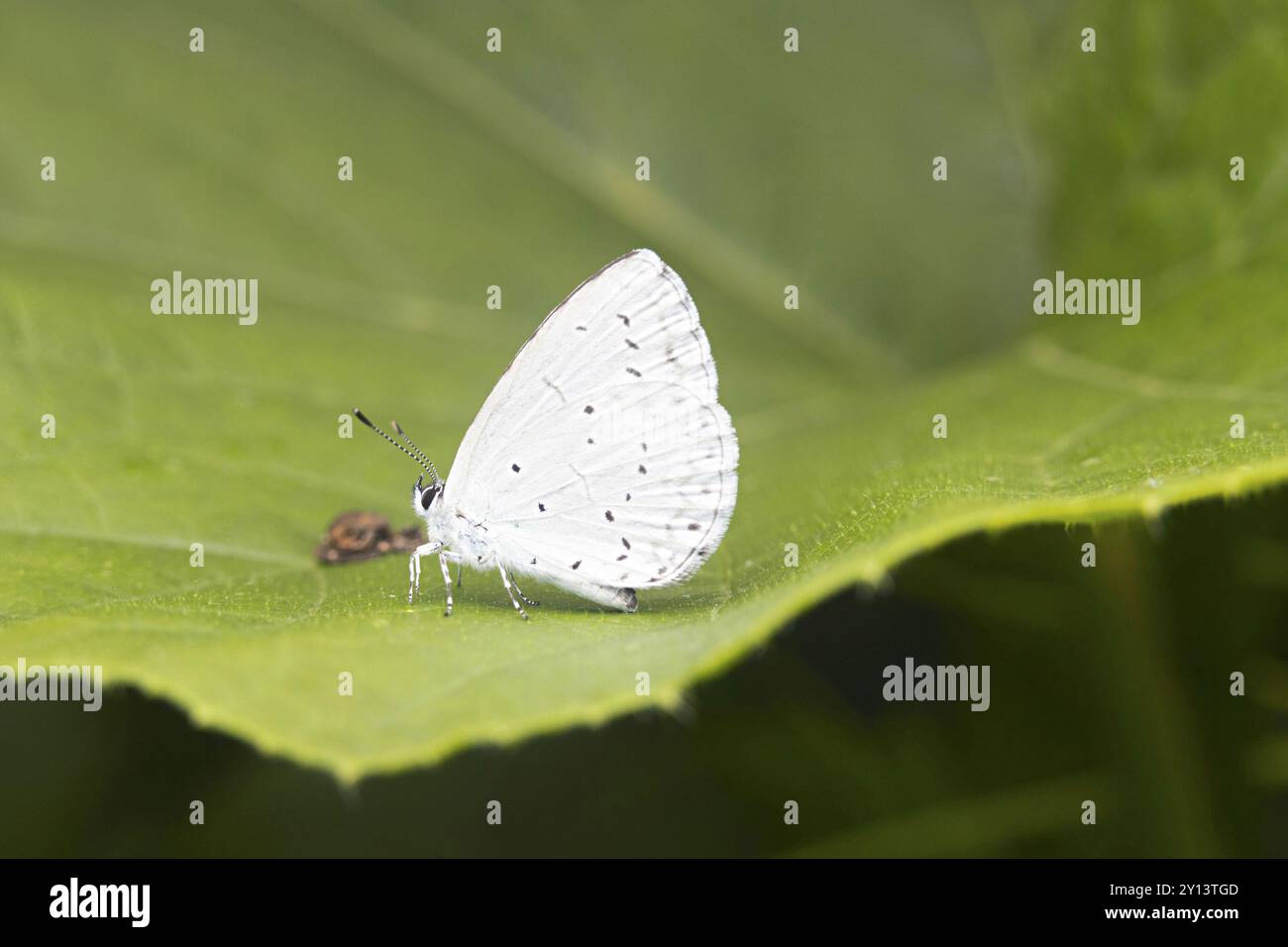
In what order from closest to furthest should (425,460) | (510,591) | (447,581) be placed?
(447,581)
(510,591)
(425,460)

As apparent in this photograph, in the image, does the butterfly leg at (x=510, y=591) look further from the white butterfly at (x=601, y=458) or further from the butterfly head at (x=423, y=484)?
the butterfly head at (x=423, y=484)

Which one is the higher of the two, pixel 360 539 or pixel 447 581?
pixel 360 539

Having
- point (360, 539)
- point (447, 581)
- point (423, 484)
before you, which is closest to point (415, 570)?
point (447, 581)

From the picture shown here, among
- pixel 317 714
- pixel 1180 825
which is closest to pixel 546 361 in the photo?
pixel 317 714

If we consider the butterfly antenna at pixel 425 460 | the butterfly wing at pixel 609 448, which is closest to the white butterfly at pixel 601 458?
the butterfly wing at pixel 609 448

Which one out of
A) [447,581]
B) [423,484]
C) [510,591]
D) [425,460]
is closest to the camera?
[447,581]

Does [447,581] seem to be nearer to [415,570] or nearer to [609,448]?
[415,570]

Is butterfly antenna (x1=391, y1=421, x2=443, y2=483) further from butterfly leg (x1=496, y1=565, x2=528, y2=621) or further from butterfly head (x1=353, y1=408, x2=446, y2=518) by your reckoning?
butterfly leg (x1=496, y1=565, x2=528, y2=621)
